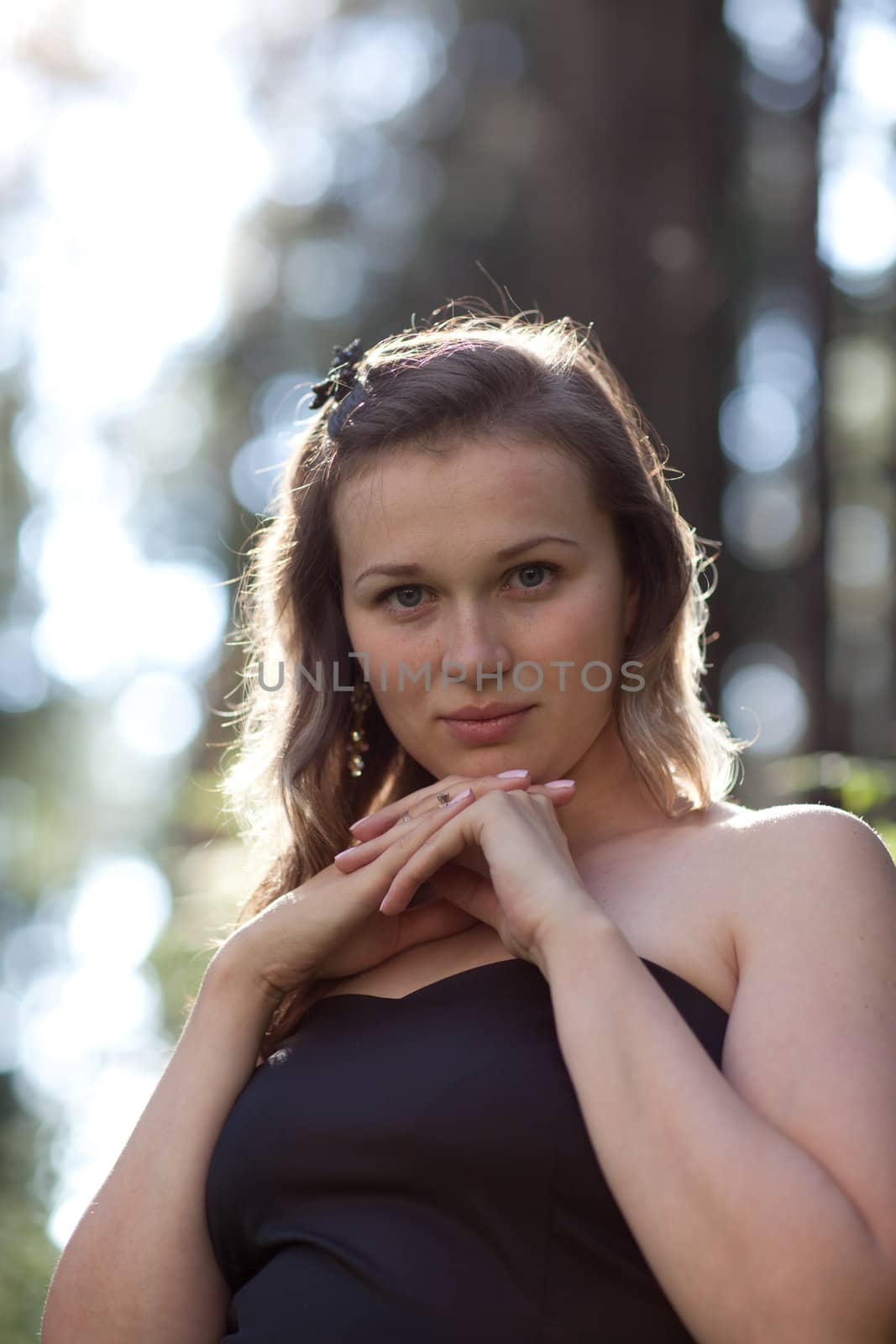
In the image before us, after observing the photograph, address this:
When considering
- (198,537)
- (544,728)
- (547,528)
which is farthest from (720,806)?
(198,537)

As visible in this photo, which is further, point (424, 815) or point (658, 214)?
point (658, 214)

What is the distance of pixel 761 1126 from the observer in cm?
168

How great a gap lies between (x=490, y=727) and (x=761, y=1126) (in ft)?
3.05

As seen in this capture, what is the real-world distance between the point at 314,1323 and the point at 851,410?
651 inches

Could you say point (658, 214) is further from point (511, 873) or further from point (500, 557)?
point (511, 873)

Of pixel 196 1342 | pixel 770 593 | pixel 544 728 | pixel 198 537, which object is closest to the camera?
pixel 196 1342

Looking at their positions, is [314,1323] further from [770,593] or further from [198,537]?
[198,537]

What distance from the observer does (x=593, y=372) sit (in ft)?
9.17

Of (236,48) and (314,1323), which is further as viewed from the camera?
(236,48)

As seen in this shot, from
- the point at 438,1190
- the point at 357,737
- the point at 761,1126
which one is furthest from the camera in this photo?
the point at 357,737

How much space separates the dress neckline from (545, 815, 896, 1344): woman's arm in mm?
100

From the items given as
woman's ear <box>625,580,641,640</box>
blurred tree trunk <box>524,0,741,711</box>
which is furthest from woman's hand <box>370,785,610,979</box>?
blurred tree trunk <box>524,0,741,711</box>

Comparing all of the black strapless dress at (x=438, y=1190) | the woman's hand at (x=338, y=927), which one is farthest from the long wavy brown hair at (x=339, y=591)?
the black strapless dress at (x=438, y=1190)

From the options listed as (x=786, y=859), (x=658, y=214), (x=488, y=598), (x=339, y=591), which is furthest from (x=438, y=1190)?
(x=658, y=214)
